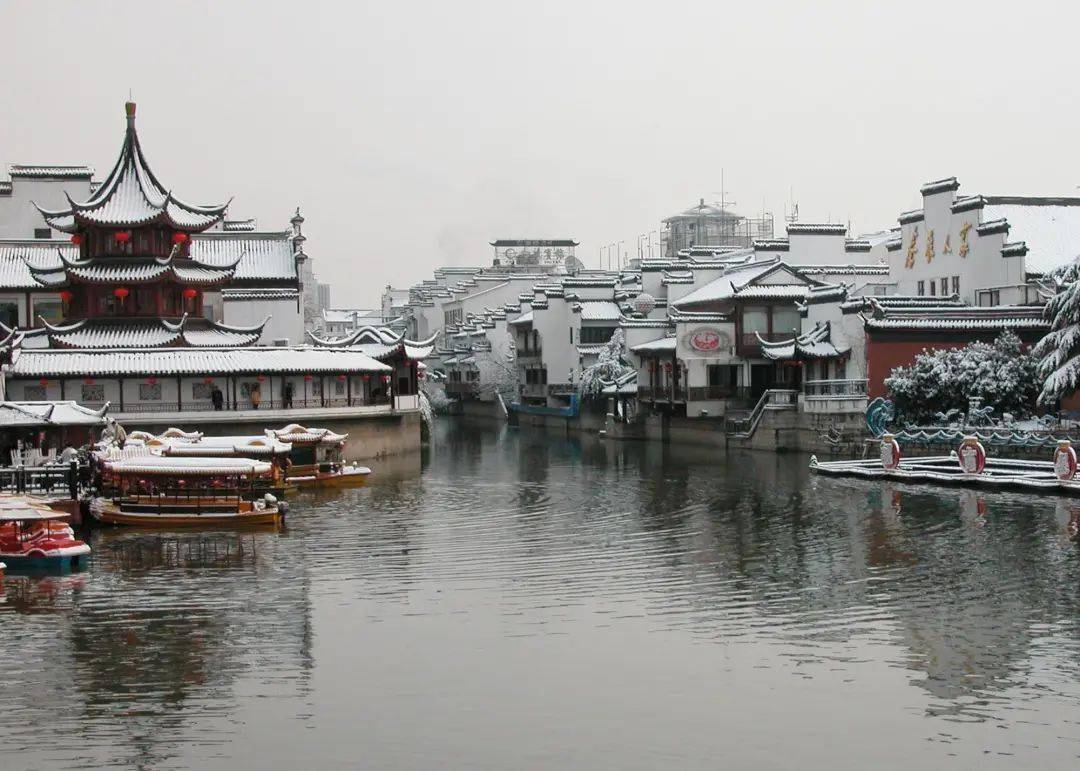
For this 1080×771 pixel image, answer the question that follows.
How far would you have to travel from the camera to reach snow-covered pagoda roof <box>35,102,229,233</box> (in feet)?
213

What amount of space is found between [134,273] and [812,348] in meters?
31.4

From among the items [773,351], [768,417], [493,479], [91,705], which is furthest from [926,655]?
[773,351]

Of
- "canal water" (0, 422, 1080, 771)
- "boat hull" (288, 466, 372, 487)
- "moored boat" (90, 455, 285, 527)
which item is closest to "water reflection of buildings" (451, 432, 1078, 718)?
"canal water" (0, 422, 1080, 771)

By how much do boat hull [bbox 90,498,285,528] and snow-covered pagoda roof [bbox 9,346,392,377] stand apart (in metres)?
→ 20.0

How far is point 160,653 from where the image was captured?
22719mm

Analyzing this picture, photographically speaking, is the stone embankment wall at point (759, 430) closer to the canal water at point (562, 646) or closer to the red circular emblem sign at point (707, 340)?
the red circular emblem sign at point (707, 340)

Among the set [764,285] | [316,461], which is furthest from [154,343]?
[764,285]

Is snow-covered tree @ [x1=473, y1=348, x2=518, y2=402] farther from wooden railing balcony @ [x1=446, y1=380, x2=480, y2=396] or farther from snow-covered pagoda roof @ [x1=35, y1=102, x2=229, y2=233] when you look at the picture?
snow-covered pagoda roof @ [x1=35, y1=102, x2=229, y2=233]

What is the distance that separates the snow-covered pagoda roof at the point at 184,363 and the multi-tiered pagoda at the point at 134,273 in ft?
8.00

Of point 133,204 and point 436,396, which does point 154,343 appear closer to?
point 133,204

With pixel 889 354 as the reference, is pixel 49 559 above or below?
below

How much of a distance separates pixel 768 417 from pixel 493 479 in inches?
664

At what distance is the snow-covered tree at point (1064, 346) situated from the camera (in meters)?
48.3

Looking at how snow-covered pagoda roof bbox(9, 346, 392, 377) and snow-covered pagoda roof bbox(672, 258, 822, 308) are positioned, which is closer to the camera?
snow-covered pagoda roof bbox(9, 346, 392, 377)
